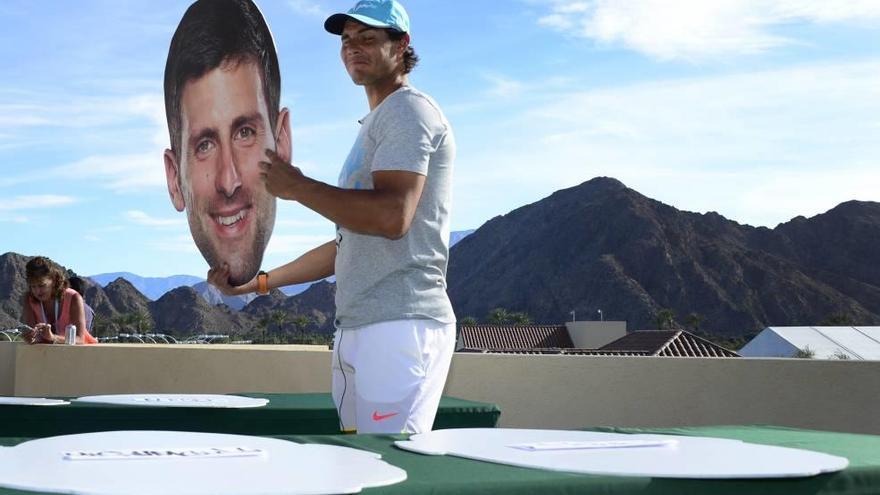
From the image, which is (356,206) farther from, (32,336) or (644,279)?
(644,279)

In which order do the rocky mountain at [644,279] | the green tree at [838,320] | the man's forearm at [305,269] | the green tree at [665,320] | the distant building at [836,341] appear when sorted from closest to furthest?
the man's forearm at [305,269] → the distant building at [836,341] → the green tree at [838,320] → the green tree at [665,320] → the rocky mountain at [644,279]

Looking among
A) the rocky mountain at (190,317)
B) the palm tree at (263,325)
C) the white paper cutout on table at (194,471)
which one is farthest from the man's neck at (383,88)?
the palm tree at (263,325)

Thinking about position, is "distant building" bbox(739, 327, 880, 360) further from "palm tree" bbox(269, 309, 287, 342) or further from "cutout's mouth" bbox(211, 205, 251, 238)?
"palm tree" bbox(269, 309, 287, 342)

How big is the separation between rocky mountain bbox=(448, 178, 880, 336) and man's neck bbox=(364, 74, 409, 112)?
77.5 metres

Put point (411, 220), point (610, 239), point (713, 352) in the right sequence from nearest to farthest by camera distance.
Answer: point (411, 220)
point (713, 352)
point (610, 239)

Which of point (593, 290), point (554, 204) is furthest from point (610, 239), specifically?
point (554, 204)

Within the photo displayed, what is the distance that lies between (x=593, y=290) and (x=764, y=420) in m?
80.2

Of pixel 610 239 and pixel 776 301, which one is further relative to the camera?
pixel 610 239

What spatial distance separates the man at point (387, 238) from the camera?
1454 millimetres

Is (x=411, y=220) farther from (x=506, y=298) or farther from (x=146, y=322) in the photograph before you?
(x=506, y=298)

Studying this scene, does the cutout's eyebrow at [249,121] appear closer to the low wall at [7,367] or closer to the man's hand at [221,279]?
the low wall at [7,367]

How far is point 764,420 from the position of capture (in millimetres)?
3227

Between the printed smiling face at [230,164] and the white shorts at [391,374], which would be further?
the printed smiling face at [230,164]

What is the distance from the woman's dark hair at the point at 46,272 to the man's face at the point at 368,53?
3.42 meters
